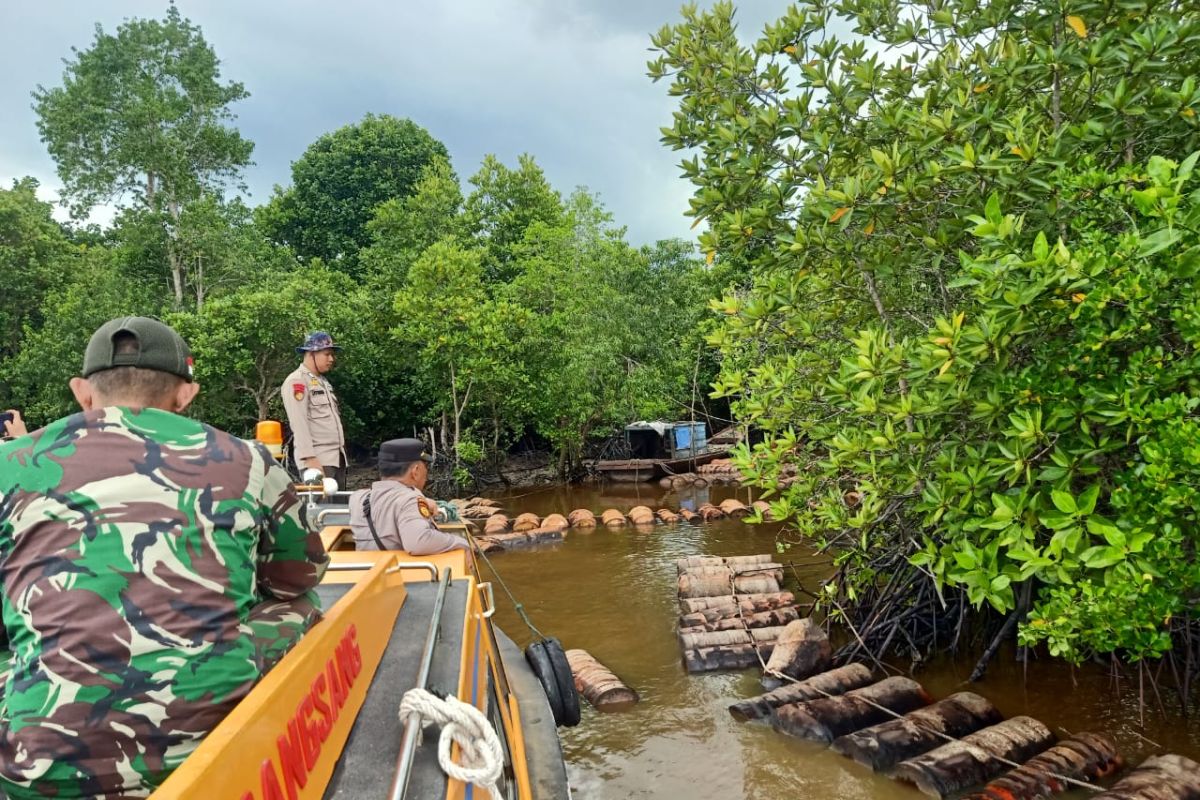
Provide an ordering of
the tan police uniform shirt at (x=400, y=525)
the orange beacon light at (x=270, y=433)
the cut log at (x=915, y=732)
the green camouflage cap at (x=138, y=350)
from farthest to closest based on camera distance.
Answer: the orange beacon light at (x=270, y=433) < the cut log at (x=915, y=732) < the tan police uniform shirt at (x=400, y=525) < the green camouflage cap at (x=138, y=350)

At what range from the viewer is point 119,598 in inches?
66.1

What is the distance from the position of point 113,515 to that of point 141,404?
41cm

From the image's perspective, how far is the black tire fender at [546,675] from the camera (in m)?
5.00

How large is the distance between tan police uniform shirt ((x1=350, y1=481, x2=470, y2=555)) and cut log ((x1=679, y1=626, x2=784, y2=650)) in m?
3.02

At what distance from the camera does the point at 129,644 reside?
1.66 meters

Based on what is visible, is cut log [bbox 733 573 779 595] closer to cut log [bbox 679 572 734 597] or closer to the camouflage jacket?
cut log [bbox 679 572 734 597]

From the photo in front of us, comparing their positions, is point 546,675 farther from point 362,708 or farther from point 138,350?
point 138,350

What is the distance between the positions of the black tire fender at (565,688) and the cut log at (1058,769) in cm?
245

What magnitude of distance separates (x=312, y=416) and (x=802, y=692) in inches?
198

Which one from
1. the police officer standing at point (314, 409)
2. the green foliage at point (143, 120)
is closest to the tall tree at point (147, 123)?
the green foliage at point (143, 120)

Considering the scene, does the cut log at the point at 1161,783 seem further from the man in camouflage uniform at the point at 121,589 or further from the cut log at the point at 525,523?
the cut log at the point at 525,523

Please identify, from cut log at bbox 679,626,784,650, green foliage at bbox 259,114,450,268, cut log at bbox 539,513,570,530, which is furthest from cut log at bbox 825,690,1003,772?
green foliage at bbox 259,114,450,268

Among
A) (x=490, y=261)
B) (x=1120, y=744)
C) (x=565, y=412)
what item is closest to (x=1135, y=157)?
(x=1120, y=744)

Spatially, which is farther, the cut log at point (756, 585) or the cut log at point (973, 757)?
the cut log at point (756, 585)
